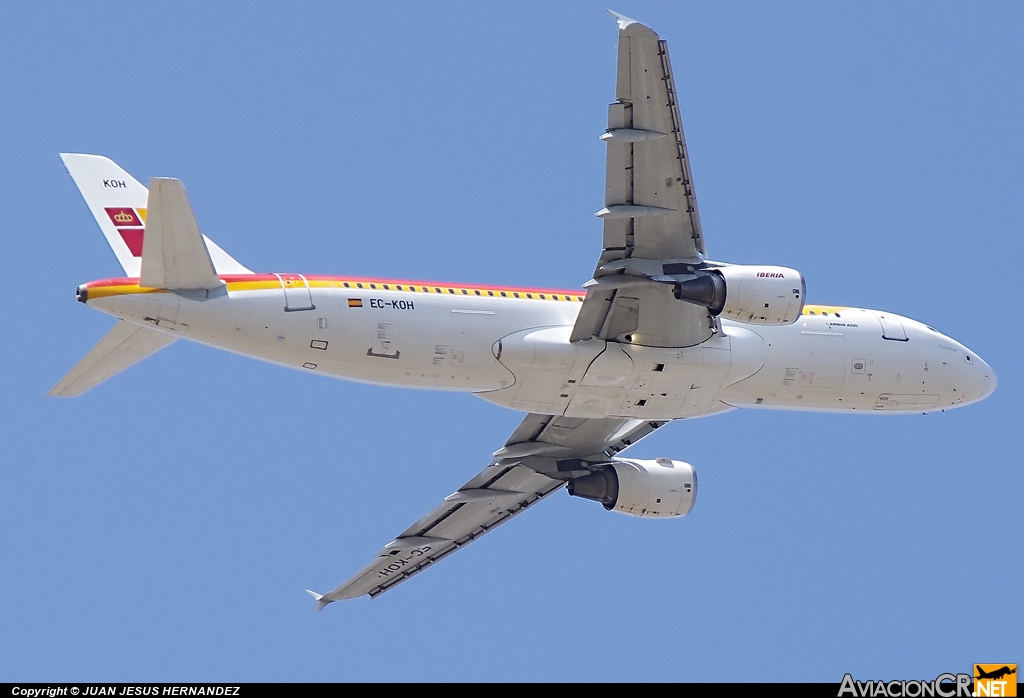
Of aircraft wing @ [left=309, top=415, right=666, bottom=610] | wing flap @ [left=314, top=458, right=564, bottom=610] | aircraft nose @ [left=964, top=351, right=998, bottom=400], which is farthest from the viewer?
wing flap @ [left=314, top=458, right=564, bottom=610]

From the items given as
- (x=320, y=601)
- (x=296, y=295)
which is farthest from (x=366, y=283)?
(x=320, y=601)

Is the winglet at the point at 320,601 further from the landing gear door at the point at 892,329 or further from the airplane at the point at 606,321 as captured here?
the landing gear door at the point at 892,329

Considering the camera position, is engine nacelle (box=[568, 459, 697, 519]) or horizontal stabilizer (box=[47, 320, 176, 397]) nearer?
horizontal stabilizer (box=[47, 320, 176, 397])

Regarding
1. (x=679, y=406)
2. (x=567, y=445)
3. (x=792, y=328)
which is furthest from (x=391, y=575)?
(x=792, y=328)

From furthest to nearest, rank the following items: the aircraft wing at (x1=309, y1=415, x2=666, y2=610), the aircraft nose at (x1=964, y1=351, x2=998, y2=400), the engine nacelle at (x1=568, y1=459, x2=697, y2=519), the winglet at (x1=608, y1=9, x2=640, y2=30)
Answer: the aircraft wing at (x1=309, y1=415, x2=666, y2=610), the engine nacelle at (x1=568, y1=459, x2=697, y2=519), the aircraft nose at (x1=964, y1=351, x2=998, y2=400), the winglet at (x1=608, y1=9, x2=640, y2=30)

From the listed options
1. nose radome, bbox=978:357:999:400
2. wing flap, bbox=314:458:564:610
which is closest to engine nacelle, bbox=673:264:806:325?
nose radome, bbox=978:357:999:400

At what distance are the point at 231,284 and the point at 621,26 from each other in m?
8.80

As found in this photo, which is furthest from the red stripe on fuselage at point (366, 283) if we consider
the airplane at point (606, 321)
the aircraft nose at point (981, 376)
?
the aircraft nose at point (981, 376)

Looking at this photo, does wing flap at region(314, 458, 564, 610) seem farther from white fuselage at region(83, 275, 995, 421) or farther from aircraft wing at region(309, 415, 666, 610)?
white fuselage at region(83, 275, 995, 421)

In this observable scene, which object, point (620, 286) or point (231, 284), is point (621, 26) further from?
point (231, 284)

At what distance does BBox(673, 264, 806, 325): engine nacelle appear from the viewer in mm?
28797

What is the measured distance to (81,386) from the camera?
28.9 m

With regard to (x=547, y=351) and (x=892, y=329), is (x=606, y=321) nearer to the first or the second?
(x=547, y=351)

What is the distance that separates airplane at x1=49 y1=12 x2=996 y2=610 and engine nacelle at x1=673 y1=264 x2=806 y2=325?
3 cm
